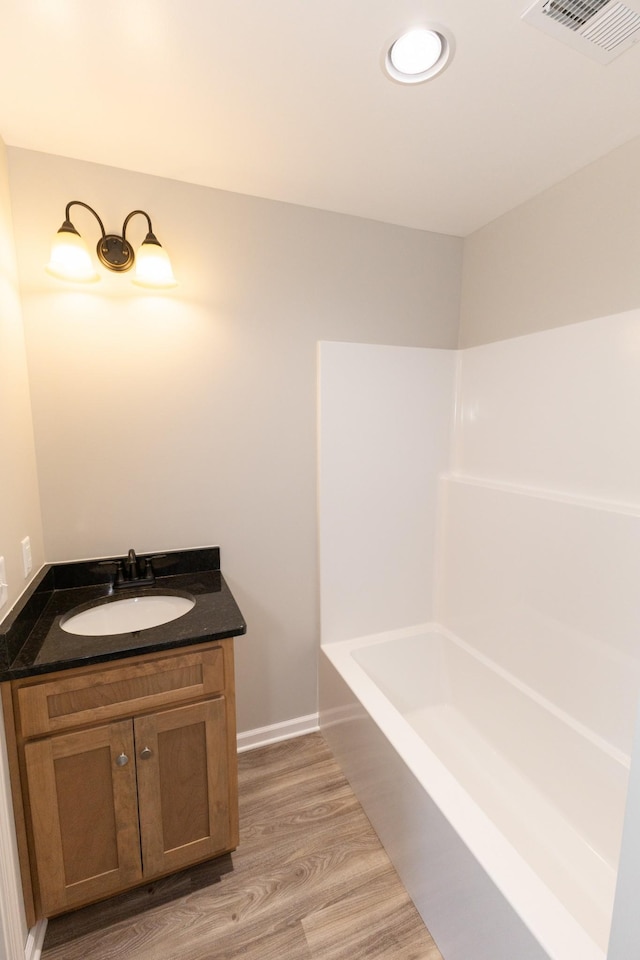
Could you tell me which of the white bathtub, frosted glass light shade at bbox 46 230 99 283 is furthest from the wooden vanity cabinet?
frosted glass light shade at bbox 46 230 99 283

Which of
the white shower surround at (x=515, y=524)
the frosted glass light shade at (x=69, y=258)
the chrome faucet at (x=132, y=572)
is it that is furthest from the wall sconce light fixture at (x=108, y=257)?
the chrome faucet at (x=132, y=572)

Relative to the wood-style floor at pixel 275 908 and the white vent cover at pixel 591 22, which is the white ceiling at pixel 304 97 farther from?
the wood-style floor at pixel 275 908

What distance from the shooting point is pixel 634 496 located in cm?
145

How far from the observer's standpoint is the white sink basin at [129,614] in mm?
1483

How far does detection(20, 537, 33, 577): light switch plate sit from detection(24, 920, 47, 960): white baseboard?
1042 millimetres

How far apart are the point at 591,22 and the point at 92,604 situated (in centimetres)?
220

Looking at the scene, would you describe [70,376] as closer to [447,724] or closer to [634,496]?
[634,496]

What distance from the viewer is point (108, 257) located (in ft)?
5.06

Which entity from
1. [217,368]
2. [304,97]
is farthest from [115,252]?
[304,97]

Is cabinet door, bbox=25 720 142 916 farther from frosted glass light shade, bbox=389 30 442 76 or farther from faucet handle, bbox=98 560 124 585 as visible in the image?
frosted glass light shade, bbox=389 30 442 76

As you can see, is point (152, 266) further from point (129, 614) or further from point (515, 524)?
point (515, 524)

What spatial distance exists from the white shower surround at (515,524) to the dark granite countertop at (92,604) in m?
0.63

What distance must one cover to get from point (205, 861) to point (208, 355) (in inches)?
75.3

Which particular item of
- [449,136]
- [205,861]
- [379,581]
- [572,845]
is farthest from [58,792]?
[449,136]
